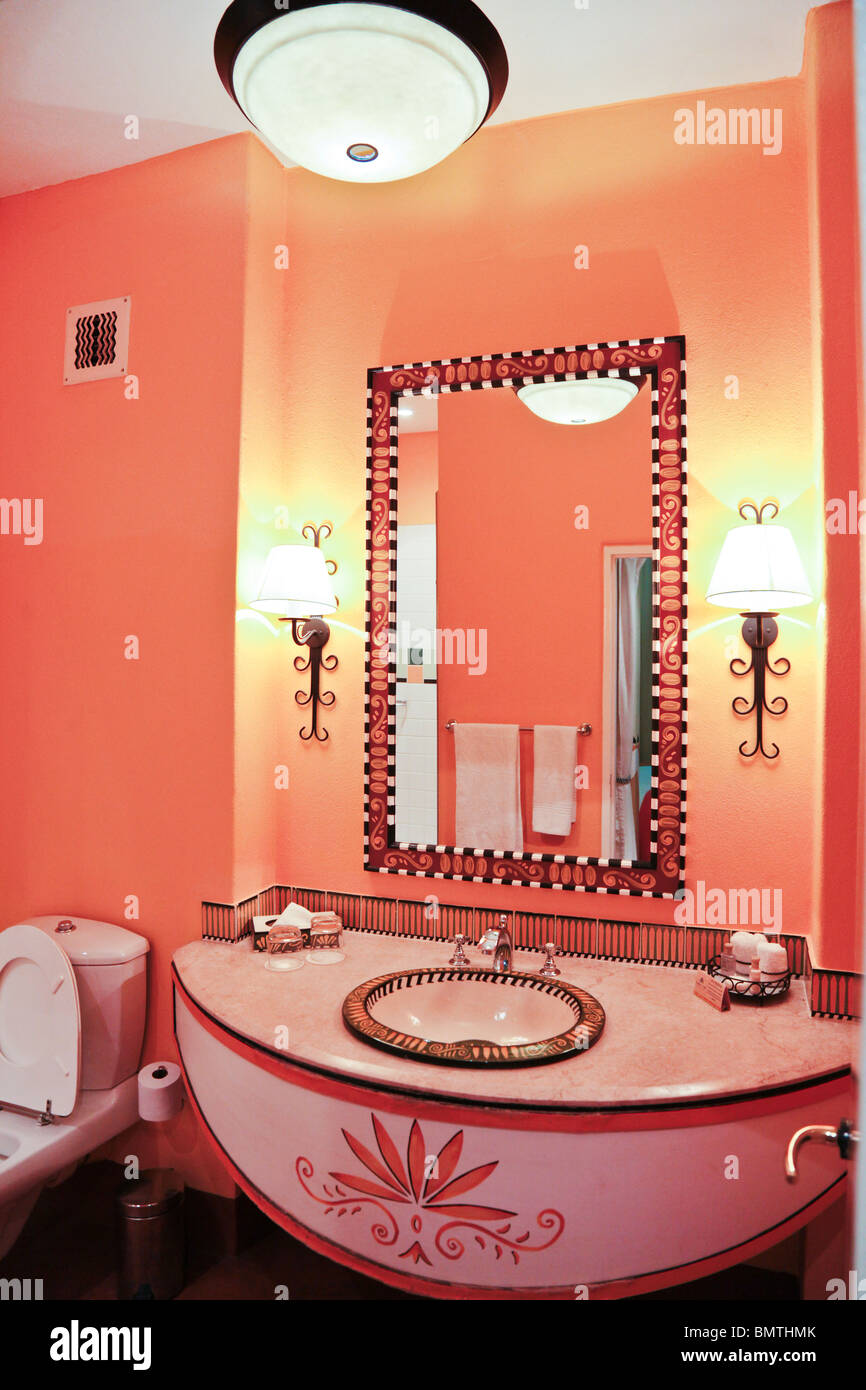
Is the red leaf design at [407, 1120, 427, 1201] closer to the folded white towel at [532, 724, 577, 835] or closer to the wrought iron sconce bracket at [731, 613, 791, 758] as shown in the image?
the folded white towel at [532, 724, 577, 835]

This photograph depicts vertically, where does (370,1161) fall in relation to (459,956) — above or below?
below

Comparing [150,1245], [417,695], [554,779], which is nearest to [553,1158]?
[554,779]

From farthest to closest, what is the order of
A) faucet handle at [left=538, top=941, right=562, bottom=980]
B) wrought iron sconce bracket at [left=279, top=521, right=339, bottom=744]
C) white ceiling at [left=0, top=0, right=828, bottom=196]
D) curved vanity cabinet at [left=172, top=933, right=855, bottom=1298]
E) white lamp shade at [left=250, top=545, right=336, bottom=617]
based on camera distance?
wrought iron sconce bracket at [left=279, top=521, right=339, bottom=744], white lamp shade at [left=250, top=545, right=336, bottom=617], faucet handle at [left=538, top=941, right=562, bottom=980], white ceiling at [left=0, top=0, right=828, bottom=196], curved vanity cabinet at [left=172, top=933, right=855, bottom=1298]

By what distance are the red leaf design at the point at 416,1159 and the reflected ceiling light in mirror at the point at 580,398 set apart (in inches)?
60.8

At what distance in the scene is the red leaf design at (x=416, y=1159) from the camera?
4.43 ft

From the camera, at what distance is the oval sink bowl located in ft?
5.28

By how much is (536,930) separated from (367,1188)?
29.4 inches

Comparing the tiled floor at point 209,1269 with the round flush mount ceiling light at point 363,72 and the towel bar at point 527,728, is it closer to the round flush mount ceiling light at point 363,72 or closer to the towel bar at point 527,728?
the towel bar at point 527,728

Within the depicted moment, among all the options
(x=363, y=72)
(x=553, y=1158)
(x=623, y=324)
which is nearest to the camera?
(x=553, y=1158)

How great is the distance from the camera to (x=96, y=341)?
230 centimetres

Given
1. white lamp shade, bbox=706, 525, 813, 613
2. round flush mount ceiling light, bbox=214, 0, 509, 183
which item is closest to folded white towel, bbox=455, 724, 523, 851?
white lamp shade, bbox=706, 525, 813, 613

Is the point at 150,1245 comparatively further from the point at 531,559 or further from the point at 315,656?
the point at 531,559

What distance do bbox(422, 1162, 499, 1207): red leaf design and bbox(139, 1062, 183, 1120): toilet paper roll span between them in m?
0.92
